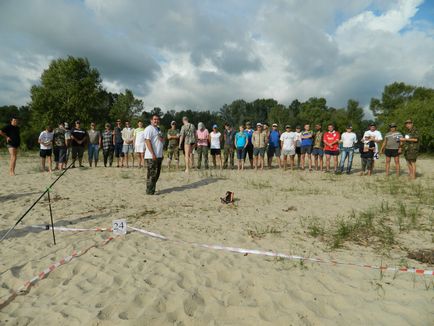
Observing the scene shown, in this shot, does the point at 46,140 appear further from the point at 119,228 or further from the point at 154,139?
the point at 119,228

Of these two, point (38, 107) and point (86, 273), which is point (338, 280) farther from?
point (38, 107)

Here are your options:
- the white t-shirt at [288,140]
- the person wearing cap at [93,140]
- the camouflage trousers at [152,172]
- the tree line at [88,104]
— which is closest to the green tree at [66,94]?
the tree line at [88,104]

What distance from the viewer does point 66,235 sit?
504cm

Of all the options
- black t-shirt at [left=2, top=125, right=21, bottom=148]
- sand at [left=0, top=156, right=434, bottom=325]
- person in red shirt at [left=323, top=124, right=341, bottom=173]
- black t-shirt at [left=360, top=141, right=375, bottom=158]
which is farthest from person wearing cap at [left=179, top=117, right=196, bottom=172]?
black t-shirt at [left=360, top=141, right=375, bottom=158]

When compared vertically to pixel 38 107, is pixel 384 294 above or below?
below

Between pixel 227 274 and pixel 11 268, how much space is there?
2.72m

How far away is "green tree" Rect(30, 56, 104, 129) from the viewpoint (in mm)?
32469

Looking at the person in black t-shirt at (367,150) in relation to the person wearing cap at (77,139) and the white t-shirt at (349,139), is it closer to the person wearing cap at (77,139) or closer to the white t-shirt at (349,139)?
the white t-shirt at (349,139)

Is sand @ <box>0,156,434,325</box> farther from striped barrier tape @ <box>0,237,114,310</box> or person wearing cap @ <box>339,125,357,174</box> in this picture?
person wearing cap @ <box>339,125,357,174</box>

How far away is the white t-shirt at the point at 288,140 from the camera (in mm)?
12471

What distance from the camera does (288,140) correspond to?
41.3 ft

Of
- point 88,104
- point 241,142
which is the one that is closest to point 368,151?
point 241,142

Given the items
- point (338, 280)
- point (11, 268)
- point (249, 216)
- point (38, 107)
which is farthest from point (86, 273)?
point (38, 107)

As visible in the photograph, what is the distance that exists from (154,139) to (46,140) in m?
5.88
